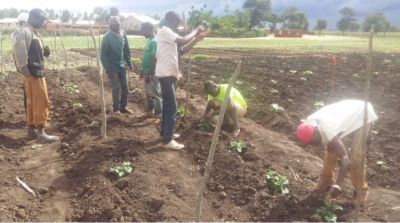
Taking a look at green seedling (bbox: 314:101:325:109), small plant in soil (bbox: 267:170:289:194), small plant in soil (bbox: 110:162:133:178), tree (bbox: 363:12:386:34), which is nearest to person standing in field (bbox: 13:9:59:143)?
small plant in soil (bbox: 110:162:133:178)

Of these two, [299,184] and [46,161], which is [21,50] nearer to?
[46,161]

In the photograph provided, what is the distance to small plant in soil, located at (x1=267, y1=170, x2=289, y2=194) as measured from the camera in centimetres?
362

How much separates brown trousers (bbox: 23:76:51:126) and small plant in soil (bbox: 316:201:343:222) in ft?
13.4

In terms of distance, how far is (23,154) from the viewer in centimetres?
469

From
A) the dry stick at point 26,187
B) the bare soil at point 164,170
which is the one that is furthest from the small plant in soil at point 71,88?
the dry stick at point 26,187

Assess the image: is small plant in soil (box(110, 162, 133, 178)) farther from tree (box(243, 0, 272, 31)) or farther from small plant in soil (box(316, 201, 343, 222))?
tree (box(243, 0, 272, 31))

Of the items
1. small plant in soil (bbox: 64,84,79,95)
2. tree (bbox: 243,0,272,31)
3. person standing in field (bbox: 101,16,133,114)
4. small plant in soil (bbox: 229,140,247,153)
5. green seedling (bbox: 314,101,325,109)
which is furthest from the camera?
tree (bbox: 243,0,272,31)

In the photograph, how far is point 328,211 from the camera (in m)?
3.21

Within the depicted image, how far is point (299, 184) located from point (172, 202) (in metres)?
1.47

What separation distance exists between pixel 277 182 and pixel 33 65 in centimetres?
372

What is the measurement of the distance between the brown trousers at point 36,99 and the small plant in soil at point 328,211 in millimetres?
4087

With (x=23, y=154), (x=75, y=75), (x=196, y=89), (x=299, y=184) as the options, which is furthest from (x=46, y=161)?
(x=75, y=75)

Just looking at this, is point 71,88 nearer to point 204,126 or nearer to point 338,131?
point 204,126

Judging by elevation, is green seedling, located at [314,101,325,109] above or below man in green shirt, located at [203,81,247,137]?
below
